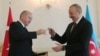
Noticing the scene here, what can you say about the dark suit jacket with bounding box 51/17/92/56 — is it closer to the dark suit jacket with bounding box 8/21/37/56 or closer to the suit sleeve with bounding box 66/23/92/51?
the suit sleeve with bounding box 66/23/92/51

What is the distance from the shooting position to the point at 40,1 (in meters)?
3.96

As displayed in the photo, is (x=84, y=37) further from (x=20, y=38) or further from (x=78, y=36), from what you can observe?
(x=20, y=38)

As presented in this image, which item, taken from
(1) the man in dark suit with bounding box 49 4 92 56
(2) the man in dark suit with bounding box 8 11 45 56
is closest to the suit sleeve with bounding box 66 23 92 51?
(1) the man in dark suit with bounding box 49 4 92 56

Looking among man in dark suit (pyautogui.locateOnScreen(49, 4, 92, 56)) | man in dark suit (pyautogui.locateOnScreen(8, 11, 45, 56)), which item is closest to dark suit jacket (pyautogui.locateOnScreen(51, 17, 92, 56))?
man in dark suit (pyautogui.locateOnScreen(49, 4, 92, 56))

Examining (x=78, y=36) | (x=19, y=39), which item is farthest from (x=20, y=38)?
(x=78, y=36)

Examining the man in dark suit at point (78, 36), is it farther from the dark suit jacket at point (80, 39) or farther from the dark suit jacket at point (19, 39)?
the dark suit jacket at point (19, 39)

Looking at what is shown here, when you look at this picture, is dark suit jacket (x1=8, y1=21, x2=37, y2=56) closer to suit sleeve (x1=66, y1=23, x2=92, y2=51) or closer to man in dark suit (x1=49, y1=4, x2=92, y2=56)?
man in dark suit (x1=49, y1=4, x2=92, y2=56)

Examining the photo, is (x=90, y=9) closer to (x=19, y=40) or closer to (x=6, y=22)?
(x=6, y=22)

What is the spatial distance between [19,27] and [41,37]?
67.2 inches

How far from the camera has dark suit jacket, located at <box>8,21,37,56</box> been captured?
2.24 m

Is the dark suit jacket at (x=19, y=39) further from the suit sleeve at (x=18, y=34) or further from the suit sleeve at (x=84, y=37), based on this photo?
the suit sleeve at (x=84, y=37)

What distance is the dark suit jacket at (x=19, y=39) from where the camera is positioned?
2242 mm

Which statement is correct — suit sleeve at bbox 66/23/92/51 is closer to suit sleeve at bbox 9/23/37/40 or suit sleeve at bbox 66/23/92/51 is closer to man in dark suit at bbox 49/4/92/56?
man in dark suit at bbox 49/4/92/56

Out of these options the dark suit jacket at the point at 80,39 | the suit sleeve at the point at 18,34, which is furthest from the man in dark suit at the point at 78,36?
the suit sleeve at the point at 18,34
